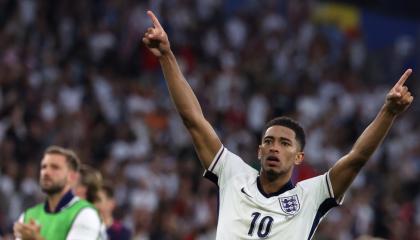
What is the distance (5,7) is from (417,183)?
6.72 meters

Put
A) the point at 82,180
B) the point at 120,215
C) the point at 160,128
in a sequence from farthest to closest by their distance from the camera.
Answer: the point at 160,128, the point at 120,215, the point at 82,180

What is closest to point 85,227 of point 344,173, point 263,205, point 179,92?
point 179,92

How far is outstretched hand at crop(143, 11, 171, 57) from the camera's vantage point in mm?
7027

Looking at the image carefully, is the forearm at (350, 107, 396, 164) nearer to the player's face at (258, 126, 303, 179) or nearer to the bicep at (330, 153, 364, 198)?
the bicep at (330, 153, 364, 198)

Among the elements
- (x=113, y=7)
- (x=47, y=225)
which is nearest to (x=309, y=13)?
(x=113, y=7)

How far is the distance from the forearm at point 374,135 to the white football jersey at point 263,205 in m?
0.26

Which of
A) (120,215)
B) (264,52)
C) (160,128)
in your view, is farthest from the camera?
(264,52)

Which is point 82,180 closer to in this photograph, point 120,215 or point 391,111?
point 391,111

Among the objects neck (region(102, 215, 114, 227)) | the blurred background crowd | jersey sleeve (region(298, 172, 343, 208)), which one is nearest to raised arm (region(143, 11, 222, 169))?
jersey sleeve (region(298, 172, 343, 208))

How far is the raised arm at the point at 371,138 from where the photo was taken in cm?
685

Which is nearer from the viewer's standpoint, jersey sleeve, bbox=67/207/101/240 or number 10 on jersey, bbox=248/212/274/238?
number 10 on jersey, bbox=248/212/274/238

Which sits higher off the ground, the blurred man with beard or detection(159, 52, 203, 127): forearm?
detection(159, 52, 203, 127): forearm

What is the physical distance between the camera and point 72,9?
18.7m

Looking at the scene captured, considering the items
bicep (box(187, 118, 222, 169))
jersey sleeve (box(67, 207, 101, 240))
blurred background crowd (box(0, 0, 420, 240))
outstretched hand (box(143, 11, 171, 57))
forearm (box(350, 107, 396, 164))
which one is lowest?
jersey sleeve (box(67, 207, 101, 240))
